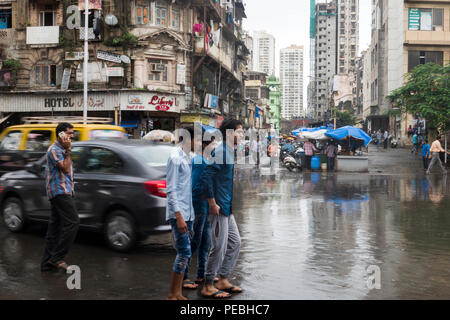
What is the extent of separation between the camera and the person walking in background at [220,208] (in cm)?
514

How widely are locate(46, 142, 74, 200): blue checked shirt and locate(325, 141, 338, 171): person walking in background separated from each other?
2033 centimetres

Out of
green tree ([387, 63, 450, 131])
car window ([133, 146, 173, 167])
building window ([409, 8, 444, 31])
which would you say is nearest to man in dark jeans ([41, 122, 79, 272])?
car window ([133, 146, 173, 167])

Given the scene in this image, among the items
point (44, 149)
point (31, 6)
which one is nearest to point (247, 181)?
point (44, 149)

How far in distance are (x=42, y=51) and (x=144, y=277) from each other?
27939 mm

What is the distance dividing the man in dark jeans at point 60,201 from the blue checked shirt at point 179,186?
1.76 m

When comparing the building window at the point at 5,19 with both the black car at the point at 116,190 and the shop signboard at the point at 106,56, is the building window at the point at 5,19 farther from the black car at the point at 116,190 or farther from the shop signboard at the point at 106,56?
the black car at the point at 116,190

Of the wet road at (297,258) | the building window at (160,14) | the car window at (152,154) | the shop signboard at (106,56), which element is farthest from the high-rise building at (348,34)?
the car window at (152,154)

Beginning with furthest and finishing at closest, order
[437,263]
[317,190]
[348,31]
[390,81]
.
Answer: [348,31]
[390,81]
[317,190]
[437,263]

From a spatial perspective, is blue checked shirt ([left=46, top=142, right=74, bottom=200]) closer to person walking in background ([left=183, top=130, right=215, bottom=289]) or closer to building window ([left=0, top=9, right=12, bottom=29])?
person walking in background ([left=183, top=130, right=215, bottom=289])

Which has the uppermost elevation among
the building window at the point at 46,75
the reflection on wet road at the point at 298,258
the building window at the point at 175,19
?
the building window at the point at 175,19

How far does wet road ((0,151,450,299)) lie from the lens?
540cm

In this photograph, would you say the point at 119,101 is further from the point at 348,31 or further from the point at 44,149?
the point at 348,31
